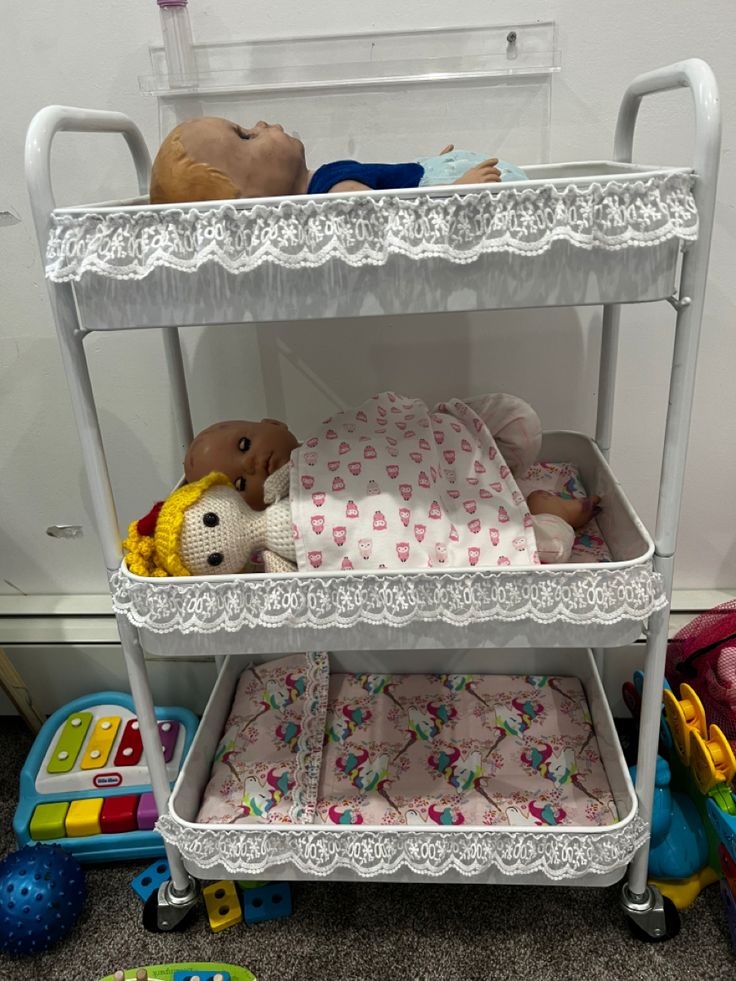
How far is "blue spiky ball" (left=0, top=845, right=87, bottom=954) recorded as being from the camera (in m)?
1.06

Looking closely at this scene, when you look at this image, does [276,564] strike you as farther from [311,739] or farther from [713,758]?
[713,758]

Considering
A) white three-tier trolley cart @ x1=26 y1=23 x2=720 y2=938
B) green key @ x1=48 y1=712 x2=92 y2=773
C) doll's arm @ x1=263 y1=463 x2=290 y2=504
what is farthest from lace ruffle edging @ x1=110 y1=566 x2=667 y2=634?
green key @ x1=48 y1=712 x2=92 y2=773

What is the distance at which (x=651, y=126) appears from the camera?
1108 mm

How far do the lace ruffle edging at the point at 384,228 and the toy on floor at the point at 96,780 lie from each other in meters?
0.85

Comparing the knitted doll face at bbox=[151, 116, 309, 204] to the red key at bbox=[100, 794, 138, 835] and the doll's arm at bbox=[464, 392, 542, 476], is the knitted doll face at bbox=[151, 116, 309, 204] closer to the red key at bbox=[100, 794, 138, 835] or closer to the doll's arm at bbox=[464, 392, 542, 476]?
the doll's arm at bbox=[464, 392, 542, 476]

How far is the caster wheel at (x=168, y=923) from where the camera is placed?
1.12 m

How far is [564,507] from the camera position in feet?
3.51

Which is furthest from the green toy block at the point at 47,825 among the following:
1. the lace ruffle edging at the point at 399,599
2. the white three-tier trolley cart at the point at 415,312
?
the lace ruffle edging at the point at 399,599

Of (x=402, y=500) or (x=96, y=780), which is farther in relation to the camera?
(x=96, y=780)

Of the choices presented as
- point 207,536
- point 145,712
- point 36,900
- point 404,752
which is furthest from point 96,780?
point 207,536

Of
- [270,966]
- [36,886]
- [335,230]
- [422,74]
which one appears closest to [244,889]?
[270,966]

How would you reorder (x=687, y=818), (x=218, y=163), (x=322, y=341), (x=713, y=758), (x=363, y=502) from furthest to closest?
(x=322, y=341), (x=687, y=818), (x=713, y=758), (x=363, y=502), (x=218, y=163)

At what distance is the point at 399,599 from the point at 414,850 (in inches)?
13.9

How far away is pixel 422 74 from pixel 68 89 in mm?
521
